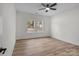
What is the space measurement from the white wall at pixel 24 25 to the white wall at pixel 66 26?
0.38ft

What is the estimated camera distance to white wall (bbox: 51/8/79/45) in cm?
141

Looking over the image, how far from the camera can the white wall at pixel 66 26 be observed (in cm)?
141

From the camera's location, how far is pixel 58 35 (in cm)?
154

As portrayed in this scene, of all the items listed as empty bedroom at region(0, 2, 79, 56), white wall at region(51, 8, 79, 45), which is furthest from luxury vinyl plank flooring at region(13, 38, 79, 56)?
white wall at region(51, 8, 79, 45)

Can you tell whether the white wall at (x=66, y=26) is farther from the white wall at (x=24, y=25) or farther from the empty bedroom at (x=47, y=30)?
the white wall at (x=24, y=25)

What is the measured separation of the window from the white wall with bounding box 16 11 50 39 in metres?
0.06

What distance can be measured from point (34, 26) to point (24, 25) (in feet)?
0.52

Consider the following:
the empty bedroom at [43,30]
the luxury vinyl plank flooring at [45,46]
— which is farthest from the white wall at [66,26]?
the luxury vinyl plank flooring at [45,46]

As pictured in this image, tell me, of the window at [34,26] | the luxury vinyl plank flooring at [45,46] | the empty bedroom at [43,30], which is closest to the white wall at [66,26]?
the empty bedroom at [43,30]

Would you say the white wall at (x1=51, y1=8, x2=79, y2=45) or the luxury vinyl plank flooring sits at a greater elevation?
the white wall at (x1=51, y1=8, x2=79, y2=45)

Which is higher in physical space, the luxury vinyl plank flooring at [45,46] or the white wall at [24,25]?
the white wall at [24,25]

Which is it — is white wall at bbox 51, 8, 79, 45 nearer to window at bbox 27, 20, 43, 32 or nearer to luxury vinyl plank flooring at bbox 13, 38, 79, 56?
luxury vinyl plank flooring at bbox 13, 38, 79, 56

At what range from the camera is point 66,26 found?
4.66ft

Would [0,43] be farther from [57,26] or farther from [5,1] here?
[57,26]
